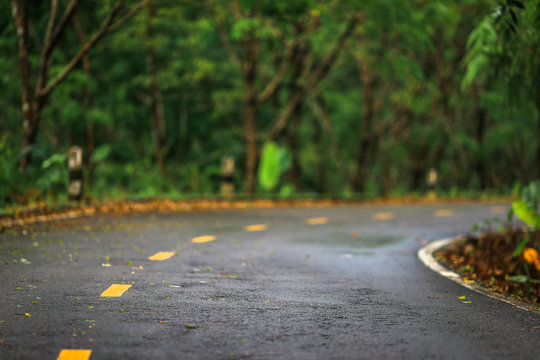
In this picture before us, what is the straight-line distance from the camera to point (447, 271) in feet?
34.3

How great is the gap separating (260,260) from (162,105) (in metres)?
22.0

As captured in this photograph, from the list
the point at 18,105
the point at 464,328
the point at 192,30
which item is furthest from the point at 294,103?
the point at 464,328

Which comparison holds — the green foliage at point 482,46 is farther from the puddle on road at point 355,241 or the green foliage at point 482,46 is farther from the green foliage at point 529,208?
the puddle on road at point 355,241

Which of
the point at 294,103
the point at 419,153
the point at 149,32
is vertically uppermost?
the point at 149,32

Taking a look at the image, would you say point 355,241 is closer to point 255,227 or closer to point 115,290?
point 255,227

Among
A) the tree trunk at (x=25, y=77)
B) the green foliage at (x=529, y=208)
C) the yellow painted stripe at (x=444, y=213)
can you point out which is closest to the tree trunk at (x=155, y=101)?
the tree trunk at (x=25, y=77)

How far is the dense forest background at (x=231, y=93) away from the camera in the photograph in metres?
19.1

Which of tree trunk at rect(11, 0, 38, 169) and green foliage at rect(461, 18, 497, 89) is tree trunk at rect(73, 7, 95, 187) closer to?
tree trunk at rect(11, 0, 38, 169)

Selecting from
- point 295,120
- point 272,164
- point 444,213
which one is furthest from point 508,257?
point 295,120

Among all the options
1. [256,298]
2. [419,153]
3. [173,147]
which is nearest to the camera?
[256,298]

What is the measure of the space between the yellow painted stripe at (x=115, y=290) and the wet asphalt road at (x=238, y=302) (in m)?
0.09

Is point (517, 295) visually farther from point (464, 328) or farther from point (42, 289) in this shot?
point (42, 289)

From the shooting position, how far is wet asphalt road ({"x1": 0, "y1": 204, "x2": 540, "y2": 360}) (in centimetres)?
593

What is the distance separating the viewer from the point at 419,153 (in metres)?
37.0
